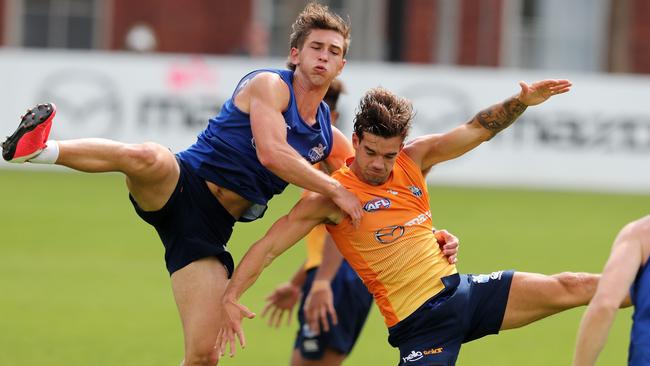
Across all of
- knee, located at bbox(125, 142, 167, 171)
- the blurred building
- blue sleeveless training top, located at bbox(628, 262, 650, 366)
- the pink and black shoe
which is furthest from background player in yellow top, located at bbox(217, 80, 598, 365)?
the blurred building

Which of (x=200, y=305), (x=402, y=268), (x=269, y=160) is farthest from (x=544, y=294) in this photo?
(x=200, y=305)

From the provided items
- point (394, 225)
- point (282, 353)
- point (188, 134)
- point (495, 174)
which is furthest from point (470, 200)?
point (394, 225)

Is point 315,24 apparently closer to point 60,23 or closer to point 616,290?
point 616,290

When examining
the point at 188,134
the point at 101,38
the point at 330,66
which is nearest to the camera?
the point at 330,66

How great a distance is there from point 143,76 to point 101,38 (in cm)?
945

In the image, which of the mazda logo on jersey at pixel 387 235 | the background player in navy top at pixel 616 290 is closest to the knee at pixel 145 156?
the mazda logo on jersey at pixel 387 235

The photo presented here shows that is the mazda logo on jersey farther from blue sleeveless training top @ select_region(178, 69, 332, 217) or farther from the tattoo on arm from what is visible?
the tattoo on arm

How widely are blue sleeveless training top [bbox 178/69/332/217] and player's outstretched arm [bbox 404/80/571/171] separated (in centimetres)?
60

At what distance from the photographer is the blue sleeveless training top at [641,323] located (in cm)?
475

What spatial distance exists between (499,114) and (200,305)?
79.8 inches

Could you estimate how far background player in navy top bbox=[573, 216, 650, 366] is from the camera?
4656 millimetres

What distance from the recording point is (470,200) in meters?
18.5

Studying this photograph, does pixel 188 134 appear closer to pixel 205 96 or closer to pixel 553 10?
pixel 205 96

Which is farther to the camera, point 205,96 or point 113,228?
point 205,96
